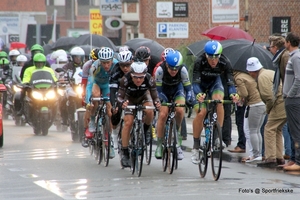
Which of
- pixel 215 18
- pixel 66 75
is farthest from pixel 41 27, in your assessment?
pixel 66 75

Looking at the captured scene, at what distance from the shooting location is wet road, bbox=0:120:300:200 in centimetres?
1159

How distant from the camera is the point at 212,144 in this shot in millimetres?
13055

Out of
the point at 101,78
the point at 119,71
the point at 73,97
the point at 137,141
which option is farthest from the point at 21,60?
the point at 137,141

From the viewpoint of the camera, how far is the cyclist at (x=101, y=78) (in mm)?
15172

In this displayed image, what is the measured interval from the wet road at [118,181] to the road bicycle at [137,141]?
18cm

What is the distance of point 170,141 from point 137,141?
2.09 feet

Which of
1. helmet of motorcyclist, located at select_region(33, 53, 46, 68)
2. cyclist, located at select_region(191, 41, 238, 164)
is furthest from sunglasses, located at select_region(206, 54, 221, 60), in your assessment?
helmet of motorcyclist, located at select_region(33, 53, 46, 68)

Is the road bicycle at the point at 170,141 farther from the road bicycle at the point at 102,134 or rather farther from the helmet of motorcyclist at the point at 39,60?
the helmet of motorcyclist at the point at 39,60

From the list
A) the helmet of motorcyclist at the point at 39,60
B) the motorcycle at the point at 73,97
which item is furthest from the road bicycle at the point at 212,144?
the helmet of motorcyclist at the point at 39,60

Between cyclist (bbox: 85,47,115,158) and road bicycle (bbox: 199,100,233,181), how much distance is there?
2.20m

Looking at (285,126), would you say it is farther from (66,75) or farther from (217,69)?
(66,75)

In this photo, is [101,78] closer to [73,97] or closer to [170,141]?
[170,141]

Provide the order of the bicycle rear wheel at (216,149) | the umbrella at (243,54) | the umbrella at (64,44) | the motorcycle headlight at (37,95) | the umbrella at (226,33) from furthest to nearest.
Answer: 1. the umbrella at (64,44)
2. the umbrella at (226,33)
3. the motorcycle headlight at (37,95)
4. the umbrella at (243,54)
5. the bicycle rear wheel at (216,149)

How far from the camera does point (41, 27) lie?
4409cm
